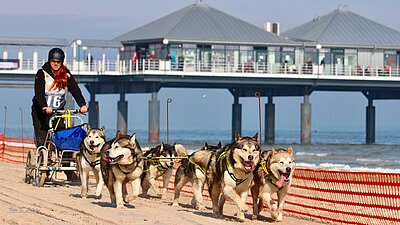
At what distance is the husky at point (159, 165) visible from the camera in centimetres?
1844

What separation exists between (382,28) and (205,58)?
1724cm

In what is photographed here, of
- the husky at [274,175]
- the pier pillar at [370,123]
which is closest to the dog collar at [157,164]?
the husky at [274,175]

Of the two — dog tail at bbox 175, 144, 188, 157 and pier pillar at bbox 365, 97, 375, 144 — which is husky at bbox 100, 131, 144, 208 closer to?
dog tail at bbox 175, 144, 188, 157

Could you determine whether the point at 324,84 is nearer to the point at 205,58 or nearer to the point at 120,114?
the point at 205,58

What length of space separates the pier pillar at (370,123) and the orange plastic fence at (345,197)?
70.8 metres

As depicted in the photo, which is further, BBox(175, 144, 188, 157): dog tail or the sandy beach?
BBox(175, 144, 188, 157): dog tail

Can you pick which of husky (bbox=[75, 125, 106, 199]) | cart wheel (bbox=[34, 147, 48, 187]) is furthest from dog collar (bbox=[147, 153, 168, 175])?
cart wheel (bbox=[34, 147, 48, 187])

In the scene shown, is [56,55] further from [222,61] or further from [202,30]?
[202,30]

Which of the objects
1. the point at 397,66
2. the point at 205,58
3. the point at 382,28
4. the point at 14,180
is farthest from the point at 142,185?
the point at 382,28

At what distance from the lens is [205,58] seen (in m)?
76.3

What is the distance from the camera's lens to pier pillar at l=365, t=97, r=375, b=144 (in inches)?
3491

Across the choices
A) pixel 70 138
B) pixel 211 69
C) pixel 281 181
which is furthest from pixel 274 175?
pixel 211 69

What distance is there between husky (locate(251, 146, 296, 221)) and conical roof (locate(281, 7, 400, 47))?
216ft

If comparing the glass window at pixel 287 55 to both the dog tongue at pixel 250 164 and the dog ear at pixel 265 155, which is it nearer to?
the dog ear at pixel 265 155
